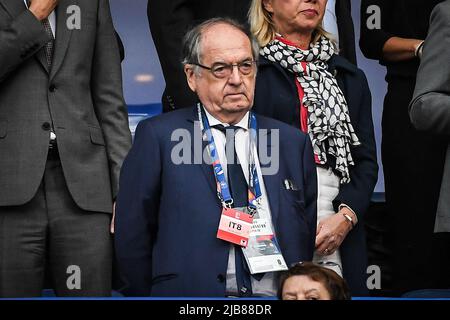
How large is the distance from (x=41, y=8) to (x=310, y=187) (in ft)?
4.30

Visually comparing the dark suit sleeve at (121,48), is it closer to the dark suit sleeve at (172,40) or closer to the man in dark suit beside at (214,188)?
the dark suit sleeve at (172,40)

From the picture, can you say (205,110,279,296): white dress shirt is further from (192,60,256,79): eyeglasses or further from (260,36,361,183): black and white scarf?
(260,36,361,183): black and white scarf

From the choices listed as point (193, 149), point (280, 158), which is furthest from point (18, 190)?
point (280, 158)

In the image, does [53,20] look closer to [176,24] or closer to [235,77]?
[176,24]

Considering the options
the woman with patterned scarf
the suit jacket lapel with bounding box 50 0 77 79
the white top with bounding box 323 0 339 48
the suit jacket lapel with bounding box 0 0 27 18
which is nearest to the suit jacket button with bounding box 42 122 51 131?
the suit jacket lapel with bounding box 50 0 77 79

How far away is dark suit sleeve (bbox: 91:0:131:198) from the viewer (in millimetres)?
5375

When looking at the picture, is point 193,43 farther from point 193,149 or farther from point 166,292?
point 166,292

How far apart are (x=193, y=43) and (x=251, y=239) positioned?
2.80 feet

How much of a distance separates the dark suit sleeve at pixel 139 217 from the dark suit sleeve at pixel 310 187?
0.61 m

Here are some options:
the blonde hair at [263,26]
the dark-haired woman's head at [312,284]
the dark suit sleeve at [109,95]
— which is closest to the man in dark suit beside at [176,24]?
the blonde hair at [263,26]

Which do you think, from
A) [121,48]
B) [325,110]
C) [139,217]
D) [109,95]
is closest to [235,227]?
[139,217]

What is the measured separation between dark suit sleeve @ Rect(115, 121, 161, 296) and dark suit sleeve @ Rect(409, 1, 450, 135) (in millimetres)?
1046

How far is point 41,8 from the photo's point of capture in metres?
5.24
